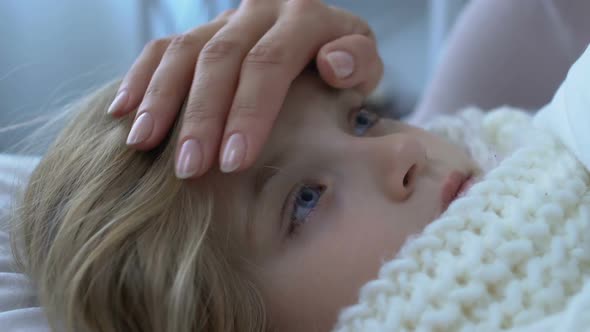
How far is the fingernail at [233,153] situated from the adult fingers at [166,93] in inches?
3.0

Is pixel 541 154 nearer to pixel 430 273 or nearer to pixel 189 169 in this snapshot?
pixel 430 273

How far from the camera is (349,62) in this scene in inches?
25.3

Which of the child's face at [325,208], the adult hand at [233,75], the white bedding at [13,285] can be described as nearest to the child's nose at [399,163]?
the child's face at [325,208]

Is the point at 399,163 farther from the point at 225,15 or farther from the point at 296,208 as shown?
the point at 225,15

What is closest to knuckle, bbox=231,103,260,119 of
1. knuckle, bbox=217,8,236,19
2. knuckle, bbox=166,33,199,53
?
knuckle, bbox=166,33,199,53

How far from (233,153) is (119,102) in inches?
6.0

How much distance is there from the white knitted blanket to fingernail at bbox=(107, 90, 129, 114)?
0.99ft

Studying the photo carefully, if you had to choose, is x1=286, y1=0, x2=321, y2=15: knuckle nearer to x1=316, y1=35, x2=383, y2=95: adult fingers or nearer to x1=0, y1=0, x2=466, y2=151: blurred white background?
x1=316, y1=35, x2=383, y2=95: adult fingers

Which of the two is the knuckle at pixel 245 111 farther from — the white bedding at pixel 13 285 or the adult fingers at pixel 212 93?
the white bedding at pixel 13 285

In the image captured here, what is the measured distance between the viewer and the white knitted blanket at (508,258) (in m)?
0.43

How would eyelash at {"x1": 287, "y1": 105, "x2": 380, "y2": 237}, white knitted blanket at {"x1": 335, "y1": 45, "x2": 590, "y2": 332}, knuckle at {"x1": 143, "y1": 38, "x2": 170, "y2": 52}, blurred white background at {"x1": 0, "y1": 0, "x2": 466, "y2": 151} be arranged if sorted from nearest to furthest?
white knitted blanket at {"x1": 335, "y1": 45, "x2": 590, "y2": 332}, eyelash at {"x1": 287, "y1": 105, "x2": 380, "y2": 237}, knuckle at {"x1": 143, "y1": 38, "x2": 170, "y2": 52}, blurred white background at {"x1": 0, "y1": 0, "x2": 466, "y2": 151}

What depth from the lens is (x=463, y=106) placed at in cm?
102

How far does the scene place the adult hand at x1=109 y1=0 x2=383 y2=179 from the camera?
51 centimetres

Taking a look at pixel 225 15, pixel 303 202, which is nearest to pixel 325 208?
pixel 303 202
